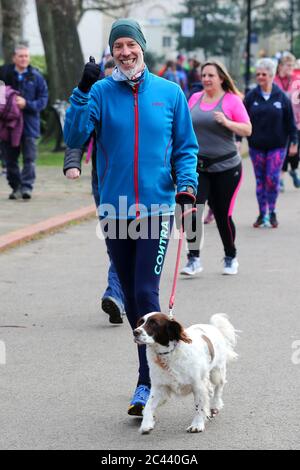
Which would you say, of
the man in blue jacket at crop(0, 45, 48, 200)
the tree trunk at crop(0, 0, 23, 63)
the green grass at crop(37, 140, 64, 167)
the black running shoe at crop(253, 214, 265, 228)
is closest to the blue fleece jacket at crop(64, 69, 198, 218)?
the black running shoe at crop(253, 214, 265, 228)

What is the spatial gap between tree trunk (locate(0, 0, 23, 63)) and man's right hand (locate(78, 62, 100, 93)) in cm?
1824

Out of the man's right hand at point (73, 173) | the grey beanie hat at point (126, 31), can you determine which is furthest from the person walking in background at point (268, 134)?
the man's right hand at point (73, 173)

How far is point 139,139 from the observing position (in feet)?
18.9

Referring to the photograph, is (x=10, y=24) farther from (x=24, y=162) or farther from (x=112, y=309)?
(x=112, y=309)

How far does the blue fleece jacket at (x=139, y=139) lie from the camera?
576 centimetres

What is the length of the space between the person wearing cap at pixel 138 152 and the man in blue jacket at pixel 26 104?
9.78 metres

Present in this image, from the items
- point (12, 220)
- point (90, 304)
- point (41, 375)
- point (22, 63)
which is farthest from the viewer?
point (22, 63)

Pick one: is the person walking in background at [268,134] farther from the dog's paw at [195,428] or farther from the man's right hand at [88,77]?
the dog's paw at [195,428]

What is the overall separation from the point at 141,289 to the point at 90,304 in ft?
11.0

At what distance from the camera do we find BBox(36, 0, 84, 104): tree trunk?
1065 inches

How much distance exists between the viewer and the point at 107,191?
589cm
